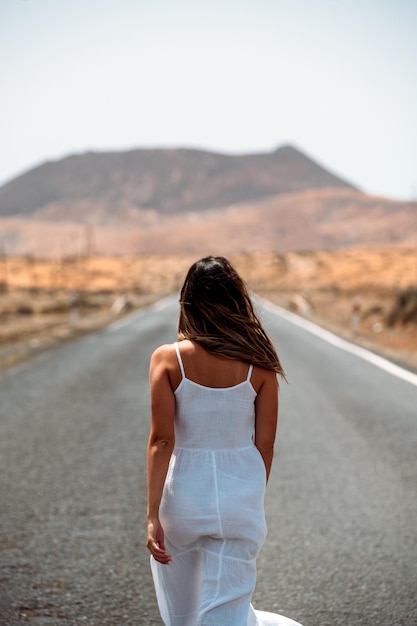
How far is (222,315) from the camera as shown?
3135 millimetres

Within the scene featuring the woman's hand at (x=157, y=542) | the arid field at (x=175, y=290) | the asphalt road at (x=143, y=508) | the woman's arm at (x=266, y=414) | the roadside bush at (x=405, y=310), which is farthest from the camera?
the roadside bush at (x=405, y=310)

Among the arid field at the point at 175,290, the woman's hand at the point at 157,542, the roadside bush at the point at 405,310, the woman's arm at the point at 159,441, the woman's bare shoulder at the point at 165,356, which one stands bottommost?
the arid field at the point at 175,290

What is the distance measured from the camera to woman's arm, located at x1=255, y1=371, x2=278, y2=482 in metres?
3.13

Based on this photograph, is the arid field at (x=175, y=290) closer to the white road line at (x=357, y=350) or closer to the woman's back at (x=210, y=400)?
the white road line at (x=357, y=350)

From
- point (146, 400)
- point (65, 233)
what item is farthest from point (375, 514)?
point (65, 233)

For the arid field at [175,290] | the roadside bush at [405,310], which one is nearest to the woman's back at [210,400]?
the arid field at [175,290]

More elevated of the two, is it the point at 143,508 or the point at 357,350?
the point at 143,508

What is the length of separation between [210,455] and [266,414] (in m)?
0.26

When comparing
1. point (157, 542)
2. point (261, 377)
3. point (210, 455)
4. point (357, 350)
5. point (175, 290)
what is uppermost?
point (261, 377)

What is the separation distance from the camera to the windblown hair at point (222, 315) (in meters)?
3.10

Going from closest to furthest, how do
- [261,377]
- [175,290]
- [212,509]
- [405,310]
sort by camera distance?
1. [212,509]
2. [261,377]
3. [405,310]
4. [175,290]

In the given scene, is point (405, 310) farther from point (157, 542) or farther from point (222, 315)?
point (157, 542)

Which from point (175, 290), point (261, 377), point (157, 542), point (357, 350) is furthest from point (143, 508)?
point (175, 290)

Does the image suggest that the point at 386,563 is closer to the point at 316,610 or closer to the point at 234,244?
the point at 316,610
